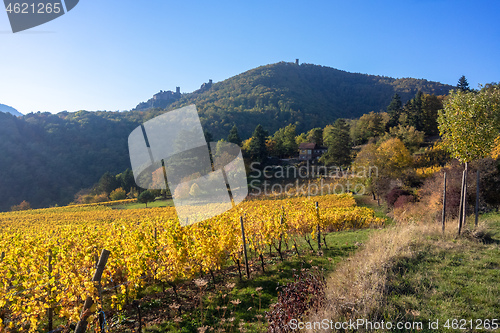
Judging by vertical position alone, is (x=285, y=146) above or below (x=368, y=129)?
below

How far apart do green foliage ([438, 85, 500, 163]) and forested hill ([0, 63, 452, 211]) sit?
260 ft

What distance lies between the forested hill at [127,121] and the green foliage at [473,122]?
7914 cm

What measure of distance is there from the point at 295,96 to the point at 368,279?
141000 mm

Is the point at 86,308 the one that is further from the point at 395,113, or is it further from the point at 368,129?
the point at 395,113

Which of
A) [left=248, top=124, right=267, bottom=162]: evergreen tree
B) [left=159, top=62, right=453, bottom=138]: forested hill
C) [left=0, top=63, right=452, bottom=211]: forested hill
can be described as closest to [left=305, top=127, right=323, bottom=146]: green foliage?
[left=248, top=124, right=267, bottom=162]: evergreen tree

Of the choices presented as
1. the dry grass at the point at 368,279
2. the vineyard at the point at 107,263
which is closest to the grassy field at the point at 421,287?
the dry grass at the point at 368,279

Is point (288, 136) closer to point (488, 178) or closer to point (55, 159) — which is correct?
point (488, 178)

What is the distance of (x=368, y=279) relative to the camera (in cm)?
479

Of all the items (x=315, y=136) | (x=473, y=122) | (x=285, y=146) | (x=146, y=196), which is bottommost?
(x=146, y=196)

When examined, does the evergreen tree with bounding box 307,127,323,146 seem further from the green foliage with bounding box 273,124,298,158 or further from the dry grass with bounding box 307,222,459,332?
the dry grass with bounding box 307,222,459,332

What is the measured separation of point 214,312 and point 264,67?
588 ft

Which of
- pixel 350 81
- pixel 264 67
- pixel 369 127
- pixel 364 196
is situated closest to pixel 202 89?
pixel 264 67

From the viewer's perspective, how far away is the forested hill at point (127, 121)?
7012 centimetres

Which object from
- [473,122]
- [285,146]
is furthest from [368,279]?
[285,146]
